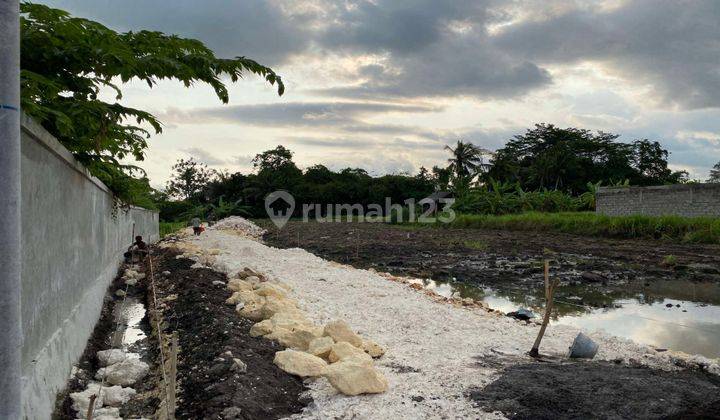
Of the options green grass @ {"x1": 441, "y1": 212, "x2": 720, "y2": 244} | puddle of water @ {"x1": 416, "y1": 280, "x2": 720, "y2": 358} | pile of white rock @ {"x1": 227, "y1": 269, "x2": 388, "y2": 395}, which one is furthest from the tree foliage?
pile of white rock @ {"x1": 227, "y1": 269, "x2": 388, "y2": 395}

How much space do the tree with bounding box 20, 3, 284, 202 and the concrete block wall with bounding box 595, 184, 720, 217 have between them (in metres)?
23.4

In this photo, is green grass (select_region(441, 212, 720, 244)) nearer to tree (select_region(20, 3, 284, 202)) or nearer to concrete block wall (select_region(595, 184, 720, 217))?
concrete block wall (select_region(595, 184, 720, 217))

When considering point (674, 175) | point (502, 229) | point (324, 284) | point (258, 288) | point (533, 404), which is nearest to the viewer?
point (533, 404)

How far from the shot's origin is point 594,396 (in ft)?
15.3

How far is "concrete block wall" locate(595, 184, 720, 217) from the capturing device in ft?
75.7

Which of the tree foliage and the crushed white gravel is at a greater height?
the tree foliage

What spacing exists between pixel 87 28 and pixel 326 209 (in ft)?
156

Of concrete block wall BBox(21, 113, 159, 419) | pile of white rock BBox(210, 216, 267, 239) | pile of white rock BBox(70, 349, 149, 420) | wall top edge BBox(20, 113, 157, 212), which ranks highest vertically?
wall top edge BBox(20, 113, 157, 212)

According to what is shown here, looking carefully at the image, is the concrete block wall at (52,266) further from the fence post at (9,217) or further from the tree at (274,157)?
the tree at (274,157)

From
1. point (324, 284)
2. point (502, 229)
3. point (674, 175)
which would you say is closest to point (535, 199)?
point (502, 229)

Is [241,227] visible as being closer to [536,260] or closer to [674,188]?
[536,260]

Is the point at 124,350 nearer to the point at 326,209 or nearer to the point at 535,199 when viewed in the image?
the point at 535,199

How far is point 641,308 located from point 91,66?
10.8m

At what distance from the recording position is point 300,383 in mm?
5129
